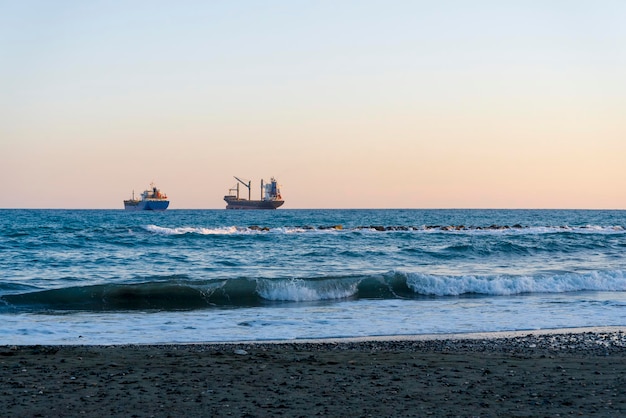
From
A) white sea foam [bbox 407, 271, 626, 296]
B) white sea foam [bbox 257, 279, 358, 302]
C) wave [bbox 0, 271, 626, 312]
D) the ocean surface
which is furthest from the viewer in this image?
white sea foam [bbox 407, 271, 626, 296]

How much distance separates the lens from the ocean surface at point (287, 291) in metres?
13.2

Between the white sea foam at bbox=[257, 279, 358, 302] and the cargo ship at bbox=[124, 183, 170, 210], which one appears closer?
the white sea foam at bbox=[257, 279, 358, 302]

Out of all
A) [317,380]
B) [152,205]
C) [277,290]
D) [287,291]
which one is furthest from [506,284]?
[152,205]

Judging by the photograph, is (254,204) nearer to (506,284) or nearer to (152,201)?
(152,201)

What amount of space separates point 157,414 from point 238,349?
12.3 feet

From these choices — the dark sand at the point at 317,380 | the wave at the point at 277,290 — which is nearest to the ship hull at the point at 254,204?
the wave at the point at 277,290

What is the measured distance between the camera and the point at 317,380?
8133 mm

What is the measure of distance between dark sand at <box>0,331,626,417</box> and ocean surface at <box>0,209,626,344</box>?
2.14 meters

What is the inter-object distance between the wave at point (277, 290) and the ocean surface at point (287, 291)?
0.13ft

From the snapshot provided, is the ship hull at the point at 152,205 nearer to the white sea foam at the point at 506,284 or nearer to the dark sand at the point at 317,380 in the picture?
the white sea foam at the point at 506,284

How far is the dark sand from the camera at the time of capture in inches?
270

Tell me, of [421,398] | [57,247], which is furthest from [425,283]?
[57,247]

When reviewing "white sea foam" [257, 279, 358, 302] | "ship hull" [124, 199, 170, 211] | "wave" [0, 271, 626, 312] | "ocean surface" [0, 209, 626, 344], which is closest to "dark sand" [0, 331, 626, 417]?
"ocean surface" [0, 209, 626, 344]

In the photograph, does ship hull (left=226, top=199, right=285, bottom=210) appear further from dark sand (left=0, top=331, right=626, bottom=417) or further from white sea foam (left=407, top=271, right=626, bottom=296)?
dark sand (left=0, top=331, right=626, bottom=417)
